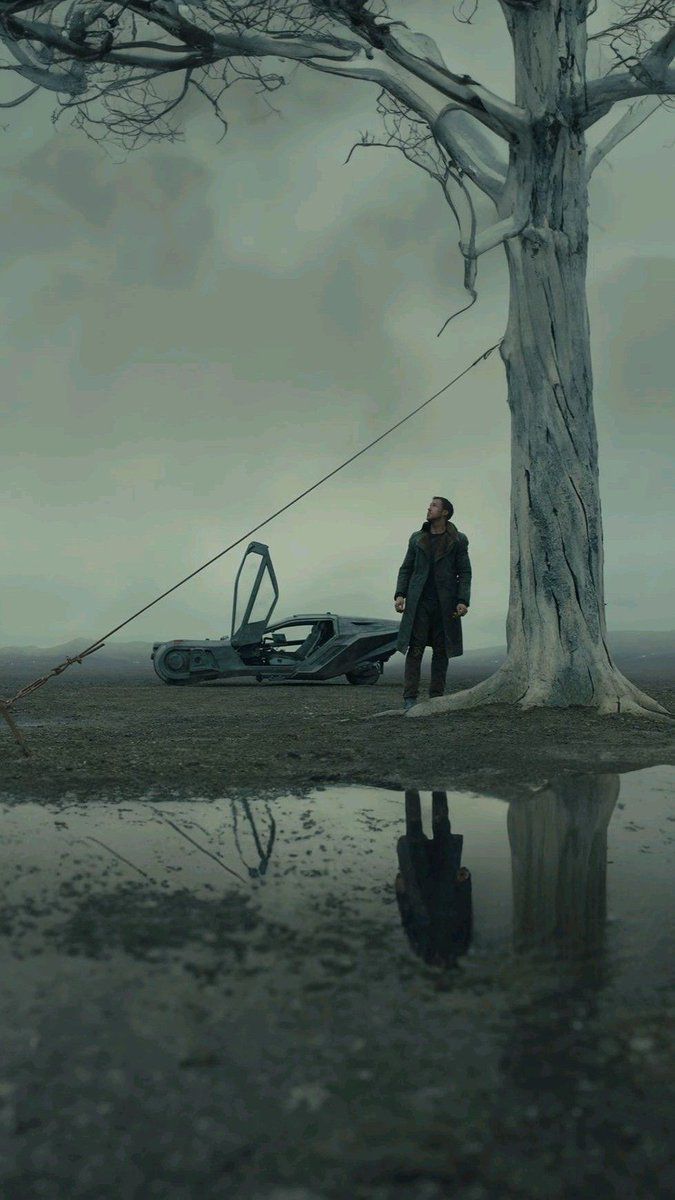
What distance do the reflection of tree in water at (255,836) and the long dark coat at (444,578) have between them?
463cm

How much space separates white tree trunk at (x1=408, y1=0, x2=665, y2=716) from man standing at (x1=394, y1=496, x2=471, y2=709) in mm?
506

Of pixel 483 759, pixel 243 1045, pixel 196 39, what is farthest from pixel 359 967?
pixel 196 39

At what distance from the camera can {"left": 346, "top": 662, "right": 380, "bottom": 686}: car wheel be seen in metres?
15.9

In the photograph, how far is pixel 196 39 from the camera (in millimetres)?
9992

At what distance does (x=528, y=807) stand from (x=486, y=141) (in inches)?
304

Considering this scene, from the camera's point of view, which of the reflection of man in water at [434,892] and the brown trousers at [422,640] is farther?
the brown trousers at [422,640]

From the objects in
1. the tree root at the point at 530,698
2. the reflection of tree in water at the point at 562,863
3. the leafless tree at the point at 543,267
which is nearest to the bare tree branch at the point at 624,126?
the leafless tree at the point at 543,267

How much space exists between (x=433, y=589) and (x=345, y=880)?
6.01 meters

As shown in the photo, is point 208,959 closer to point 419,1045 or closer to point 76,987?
point 76,987

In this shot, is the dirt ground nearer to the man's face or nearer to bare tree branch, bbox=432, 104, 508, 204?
the man's face

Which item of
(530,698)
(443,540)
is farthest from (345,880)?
(443,540)

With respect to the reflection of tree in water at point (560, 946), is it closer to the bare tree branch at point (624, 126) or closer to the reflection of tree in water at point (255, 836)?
the reflection of tree in water at point (255, 836)

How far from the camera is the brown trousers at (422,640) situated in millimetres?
8953

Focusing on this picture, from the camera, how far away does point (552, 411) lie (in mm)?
8984
